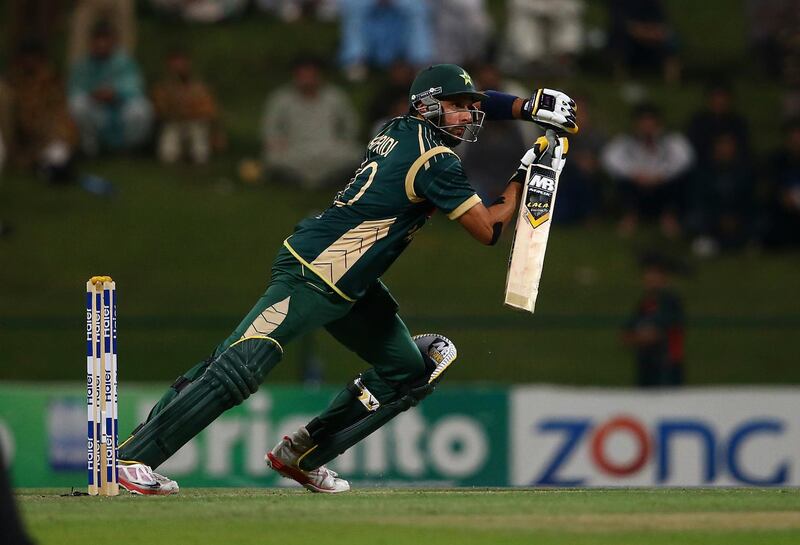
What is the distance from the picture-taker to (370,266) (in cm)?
804

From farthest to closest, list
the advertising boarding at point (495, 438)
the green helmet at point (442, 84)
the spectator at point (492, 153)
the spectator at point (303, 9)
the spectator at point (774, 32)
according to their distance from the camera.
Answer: the spectator at point (303, 9), the spectator at point (774, 32), the spectator at point (492, 153), the advertising boarding at point (495, 438), the green helmet at point (442, 84)

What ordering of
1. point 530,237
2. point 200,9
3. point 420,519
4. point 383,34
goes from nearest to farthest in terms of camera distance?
point 420,519, point 530,237, point 383,34, point 200,9

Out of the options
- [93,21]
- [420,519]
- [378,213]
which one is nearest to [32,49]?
[93,21]

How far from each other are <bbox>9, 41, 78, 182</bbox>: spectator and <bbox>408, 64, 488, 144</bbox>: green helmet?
28.6 ft

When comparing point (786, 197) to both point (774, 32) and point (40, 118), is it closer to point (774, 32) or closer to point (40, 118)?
point (774, 32)

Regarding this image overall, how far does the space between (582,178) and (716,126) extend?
146cm

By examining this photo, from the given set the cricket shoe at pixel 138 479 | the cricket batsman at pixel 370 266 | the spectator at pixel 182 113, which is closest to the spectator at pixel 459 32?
the spectator at pixel 182 113

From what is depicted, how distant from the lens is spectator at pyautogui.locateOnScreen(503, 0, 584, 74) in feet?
59.8

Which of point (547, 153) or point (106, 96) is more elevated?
point (106, 96)

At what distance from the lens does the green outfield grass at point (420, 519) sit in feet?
21.7

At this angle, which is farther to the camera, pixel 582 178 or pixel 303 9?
pixel 303 9

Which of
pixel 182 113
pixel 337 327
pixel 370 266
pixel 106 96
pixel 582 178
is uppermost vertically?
pixel 106 96

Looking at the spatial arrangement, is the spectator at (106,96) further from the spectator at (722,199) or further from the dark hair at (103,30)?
the spectator at (722,199)

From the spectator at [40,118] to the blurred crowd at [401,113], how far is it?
0.06ft
